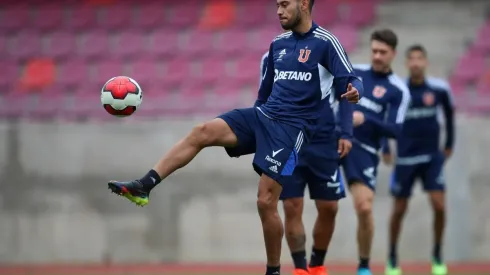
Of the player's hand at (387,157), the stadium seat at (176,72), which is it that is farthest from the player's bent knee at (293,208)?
the stadium seat at (176,72)

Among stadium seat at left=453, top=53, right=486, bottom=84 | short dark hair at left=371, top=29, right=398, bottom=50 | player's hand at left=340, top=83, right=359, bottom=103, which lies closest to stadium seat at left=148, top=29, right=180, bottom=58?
stadium seat at left=453, top=53, right=486, bottom=84

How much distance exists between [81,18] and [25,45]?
1043 mm

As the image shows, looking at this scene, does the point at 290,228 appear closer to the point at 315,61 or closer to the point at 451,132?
the point at 315,61

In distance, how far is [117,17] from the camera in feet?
50.1

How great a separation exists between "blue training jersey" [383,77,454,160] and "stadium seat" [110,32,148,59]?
547 cm

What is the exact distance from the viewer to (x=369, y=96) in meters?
8.97

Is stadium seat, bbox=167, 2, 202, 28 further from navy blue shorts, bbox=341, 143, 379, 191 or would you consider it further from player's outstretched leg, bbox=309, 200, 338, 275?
player's outstretched leg, bbox=309, 200, 338, 275

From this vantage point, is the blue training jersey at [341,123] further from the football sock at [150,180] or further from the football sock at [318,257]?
the football sock at [150,180]

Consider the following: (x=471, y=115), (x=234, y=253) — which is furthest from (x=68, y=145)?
(x=471, y=115)

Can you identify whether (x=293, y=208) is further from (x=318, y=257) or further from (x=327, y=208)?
(x=318, y=257)

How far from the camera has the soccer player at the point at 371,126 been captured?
8.62 metres

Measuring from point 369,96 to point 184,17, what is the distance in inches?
267

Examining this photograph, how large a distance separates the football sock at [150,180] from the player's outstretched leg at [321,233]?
2.03 meters

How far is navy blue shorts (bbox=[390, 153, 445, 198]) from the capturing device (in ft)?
34.9
